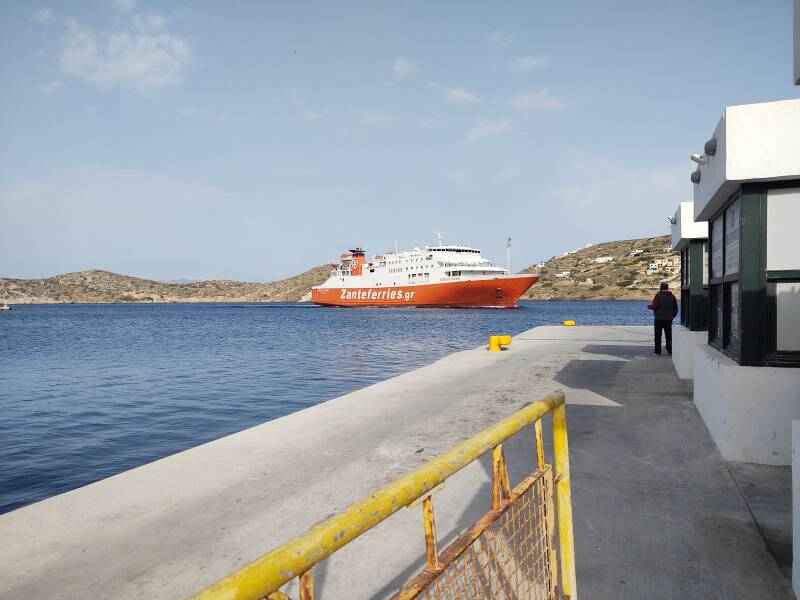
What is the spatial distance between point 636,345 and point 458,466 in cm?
1760

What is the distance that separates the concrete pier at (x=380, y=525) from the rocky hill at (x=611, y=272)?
12788 cm

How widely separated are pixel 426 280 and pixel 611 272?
294ft

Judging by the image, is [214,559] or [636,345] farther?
[636,345]

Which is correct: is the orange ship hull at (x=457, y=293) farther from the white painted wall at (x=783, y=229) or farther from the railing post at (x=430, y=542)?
the railing post at (x=430, y=542)

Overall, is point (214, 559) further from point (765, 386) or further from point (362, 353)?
point (362, 353)

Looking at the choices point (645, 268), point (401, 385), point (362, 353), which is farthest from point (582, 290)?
point (401, 385)

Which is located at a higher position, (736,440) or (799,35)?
(799,35)

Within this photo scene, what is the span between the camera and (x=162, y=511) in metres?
4.90

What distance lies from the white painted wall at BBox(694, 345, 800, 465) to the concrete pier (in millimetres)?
338

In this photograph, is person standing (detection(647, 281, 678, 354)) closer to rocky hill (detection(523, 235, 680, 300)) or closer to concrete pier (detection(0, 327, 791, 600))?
concrete pier (detection(0, 327, 791, 600))

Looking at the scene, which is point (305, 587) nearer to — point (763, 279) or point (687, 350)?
point (763, 279)

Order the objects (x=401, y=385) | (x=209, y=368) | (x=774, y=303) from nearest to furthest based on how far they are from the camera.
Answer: (x=774, y=303), (x=401, y=385), (x=209, y=368)

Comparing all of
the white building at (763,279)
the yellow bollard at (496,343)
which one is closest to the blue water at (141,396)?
the yellow bollard at (496,343)

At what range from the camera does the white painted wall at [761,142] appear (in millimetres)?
5297
